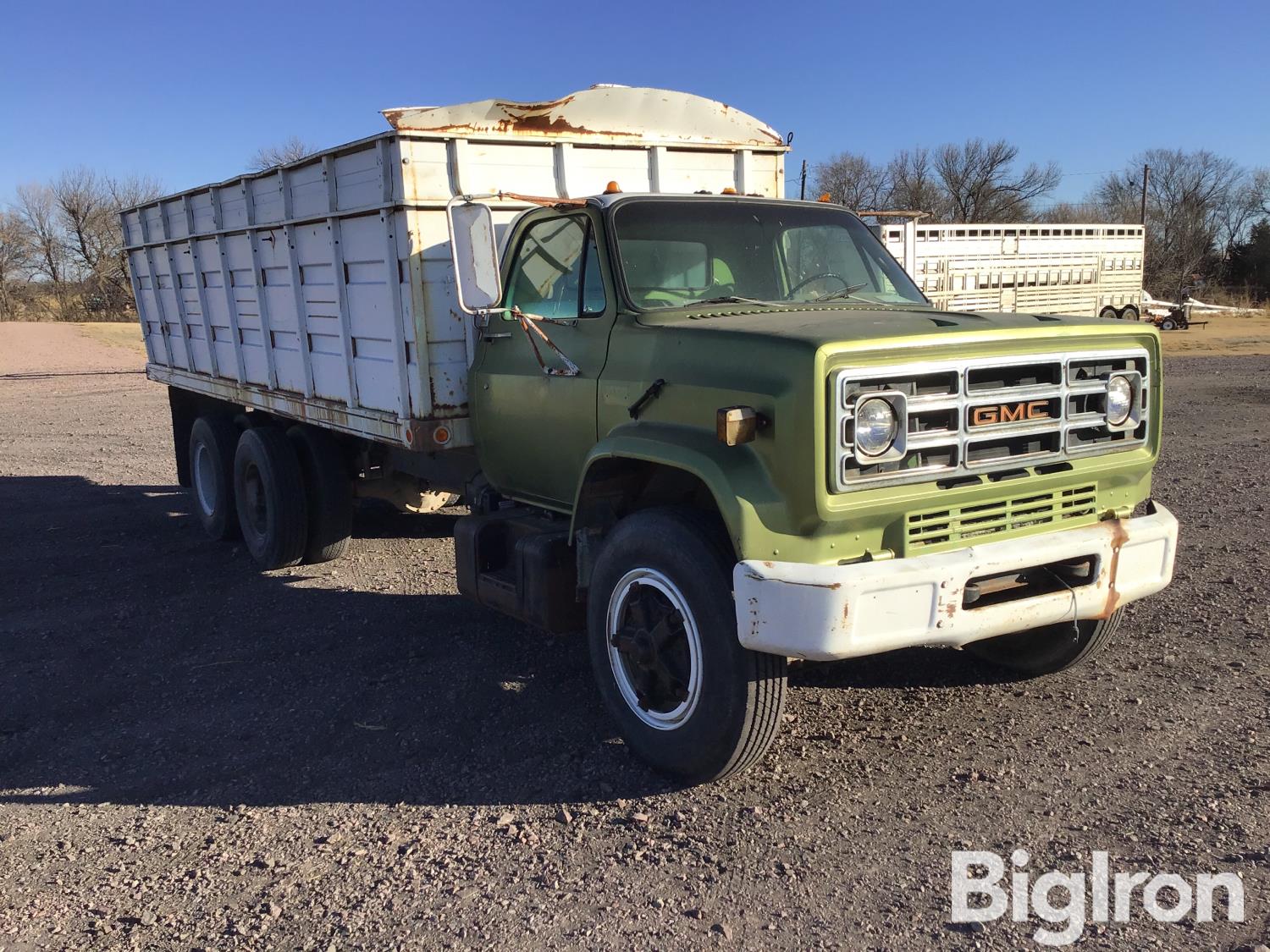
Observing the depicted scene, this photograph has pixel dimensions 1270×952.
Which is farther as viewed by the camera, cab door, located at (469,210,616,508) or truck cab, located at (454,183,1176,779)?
cab door, located at (469,210,616,508)

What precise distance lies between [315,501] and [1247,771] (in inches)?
227

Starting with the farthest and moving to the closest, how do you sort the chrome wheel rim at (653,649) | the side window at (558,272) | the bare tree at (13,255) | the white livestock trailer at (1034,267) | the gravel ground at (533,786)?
the bare tree at (13,255), the white livestock trailer at (1034,267), the side window at (558,272), the chrome wheel rim at (653,649), the gravel ground at (533,786)

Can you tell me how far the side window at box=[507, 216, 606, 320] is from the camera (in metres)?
4.62

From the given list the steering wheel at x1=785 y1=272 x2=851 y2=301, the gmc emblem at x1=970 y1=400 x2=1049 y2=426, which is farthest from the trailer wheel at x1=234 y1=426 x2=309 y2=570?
the gmc emblem at x1=970 y1=400 x2=1049 y2=426

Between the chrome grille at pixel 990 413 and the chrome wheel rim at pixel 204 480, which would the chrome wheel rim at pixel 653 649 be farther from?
the chrome wheel rim at pixel 204 480

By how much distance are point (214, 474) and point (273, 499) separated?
4.81 feet

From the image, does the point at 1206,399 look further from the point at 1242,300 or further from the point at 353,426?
the point at 1242,300

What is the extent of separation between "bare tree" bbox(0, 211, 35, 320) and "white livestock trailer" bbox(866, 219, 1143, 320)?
174ft

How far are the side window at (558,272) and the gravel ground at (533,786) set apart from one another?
5.95 ft

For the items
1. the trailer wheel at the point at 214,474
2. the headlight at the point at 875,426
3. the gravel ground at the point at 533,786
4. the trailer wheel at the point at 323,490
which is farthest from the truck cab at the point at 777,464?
the trailer wheel at the point at 214,474

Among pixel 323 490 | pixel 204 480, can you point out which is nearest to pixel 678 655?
pixel 323 490

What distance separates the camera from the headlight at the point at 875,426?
345 cm

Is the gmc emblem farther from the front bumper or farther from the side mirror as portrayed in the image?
the side mirror

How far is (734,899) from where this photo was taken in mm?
3184
